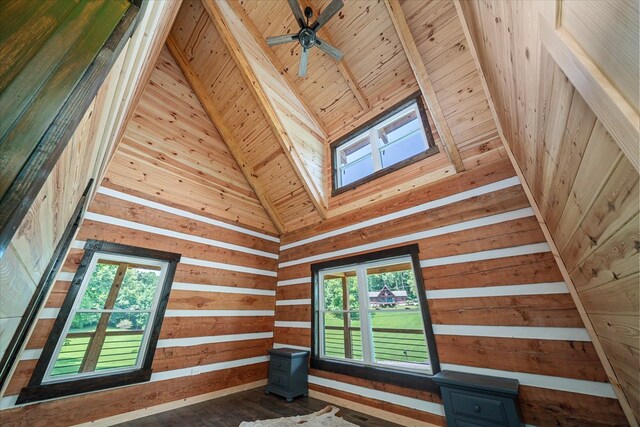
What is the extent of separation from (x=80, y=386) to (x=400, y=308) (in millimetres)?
3469

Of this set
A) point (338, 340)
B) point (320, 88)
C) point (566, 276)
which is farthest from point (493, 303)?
point (320, 88)

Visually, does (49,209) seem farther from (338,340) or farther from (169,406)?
(338,340)

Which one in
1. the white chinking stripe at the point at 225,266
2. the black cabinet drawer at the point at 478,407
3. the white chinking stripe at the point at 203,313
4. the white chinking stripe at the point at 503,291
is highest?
the white chinking stripe at the point at 225,266

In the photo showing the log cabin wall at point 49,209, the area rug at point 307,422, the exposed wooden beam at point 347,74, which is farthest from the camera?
the exposed wooden beam at point 347,74

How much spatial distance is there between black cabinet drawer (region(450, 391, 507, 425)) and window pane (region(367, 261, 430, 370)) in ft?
1.80

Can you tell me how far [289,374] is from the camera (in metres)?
3.18

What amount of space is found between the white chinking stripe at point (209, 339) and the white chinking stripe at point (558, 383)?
3050 mm

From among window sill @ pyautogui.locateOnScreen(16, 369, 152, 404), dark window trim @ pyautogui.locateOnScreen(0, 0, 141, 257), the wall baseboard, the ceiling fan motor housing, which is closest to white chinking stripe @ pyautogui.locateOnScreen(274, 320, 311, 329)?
the wall baseboard

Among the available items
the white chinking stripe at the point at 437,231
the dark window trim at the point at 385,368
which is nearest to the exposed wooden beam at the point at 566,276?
the white chinking stripe at the point at 437,231

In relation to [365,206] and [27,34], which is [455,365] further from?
[27,34]

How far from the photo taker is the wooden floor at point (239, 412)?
2.51m

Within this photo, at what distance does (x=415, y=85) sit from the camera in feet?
11.2

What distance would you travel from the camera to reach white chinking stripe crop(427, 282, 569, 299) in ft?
6.57

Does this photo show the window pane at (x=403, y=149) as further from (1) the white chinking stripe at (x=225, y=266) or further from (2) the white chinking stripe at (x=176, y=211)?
(1) the white chinking stripe at (x=225, y=266)
